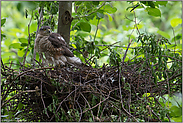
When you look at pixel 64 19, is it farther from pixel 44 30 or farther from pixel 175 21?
pixel 175 21

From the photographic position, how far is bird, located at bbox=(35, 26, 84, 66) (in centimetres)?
267

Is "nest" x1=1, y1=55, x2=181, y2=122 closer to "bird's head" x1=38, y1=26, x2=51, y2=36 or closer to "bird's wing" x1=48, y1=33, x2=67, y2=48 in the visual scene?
"bird's wing" x1=48, y1=33, x2=67, y2=48

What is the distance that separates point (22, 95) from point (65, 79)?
0.48m

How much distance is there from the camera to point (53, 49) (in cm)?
276

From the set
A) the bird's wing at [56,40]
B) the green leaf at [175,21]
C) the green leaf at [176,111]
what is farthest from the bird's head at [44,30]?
the green leaf at [176,111]

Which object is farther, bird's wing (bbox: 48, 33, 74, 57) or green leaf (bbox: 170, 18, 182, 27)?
green leaf (bbox: 170, 18, 182, 27)

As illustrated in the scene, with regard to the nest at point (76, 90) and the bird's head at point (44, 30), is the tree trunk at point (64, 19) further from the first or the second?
the nest at point (76, 90)

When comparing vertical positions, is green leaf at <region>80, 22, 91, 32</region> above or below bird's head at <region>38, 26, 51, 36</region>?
above

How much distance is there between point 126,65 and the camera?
2.02 m

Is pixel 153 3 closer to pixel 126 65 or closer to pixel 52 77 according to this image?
pixel 126 65

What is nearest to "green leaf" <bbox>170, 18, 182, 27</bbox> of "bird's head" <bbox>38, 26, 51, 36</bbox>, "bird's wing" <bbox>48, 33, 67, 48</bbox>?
"bird's wing" <bbox>48, 33, 67, 48</bbox>

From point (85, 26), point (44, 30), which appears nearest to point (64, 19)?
point (85, 26)

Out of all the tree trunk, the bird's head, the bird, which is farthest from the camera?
the bird's head

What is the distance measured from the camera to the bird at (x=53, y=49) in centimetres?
267
